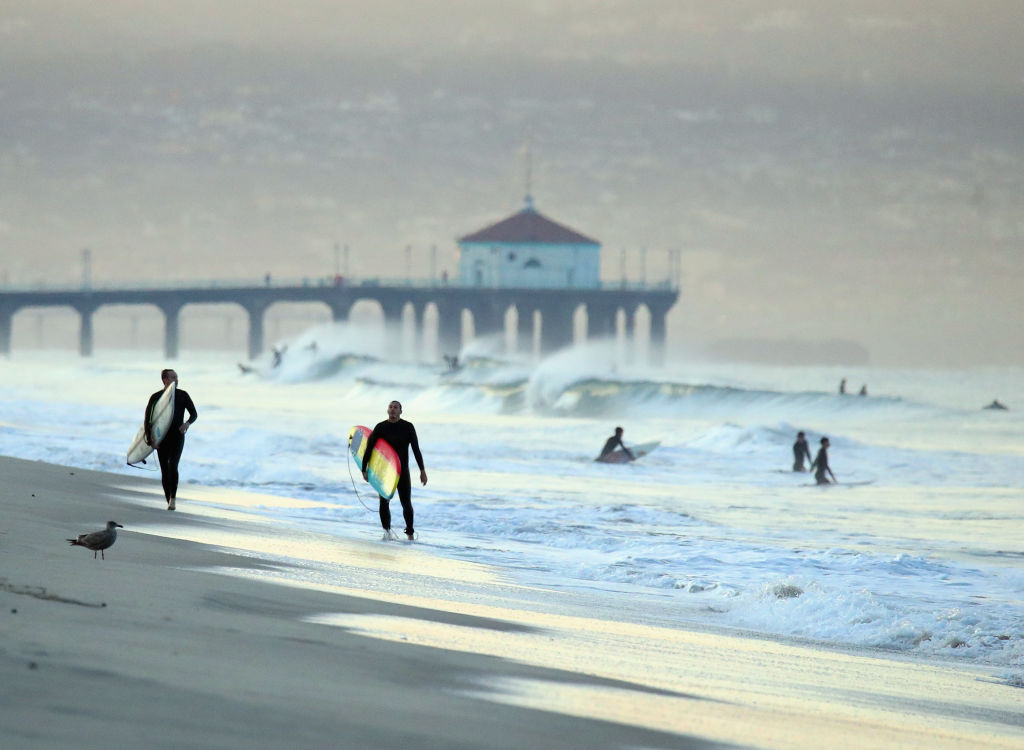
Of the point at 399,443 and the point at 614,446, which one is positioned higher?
the point at 399,443

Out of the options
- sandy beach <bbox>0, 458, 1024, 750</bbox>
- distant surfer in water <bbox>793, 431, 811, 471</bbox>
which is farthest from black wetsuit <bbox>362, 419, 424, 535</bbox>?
distant surfer in water <bbox>793, 431, 811, 471</bbox>

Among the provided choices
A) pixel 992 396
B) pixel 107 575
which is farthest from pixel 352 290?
pixel 107 575

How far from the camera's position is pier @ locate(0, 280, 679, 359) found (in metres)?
108

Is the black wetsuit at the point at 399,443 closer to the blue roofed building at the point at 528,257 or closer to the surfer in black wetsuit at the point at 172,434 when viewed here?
the surfer in black wetsuit at the point at 172,434

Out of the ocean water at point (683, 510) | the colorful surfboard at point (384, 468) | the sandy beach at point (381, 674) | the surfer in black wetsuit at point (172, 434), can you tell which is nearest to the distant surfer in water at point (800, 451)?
the ocean water at point (683, 510)

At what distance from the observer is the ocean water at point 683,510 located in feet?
28.6

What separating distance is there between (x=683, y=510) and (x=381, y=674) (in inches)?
473

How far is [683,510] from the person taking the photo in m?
16.9

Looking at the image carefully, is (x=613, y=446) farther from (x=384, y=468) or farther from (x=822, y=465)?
(x=384, y=468)

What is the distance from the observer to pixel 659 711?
518 centimetres

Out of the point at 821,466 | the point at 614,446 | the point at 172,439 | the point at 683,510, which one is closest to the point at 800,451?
the point at 821,466

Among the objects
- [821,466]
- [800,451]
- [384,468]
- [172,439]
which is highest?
[172,439]

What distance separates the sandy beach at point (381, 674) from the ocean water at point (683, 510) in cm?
71

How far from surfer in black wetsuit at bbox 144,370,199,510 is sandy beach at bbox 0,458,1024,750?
2.68 m
